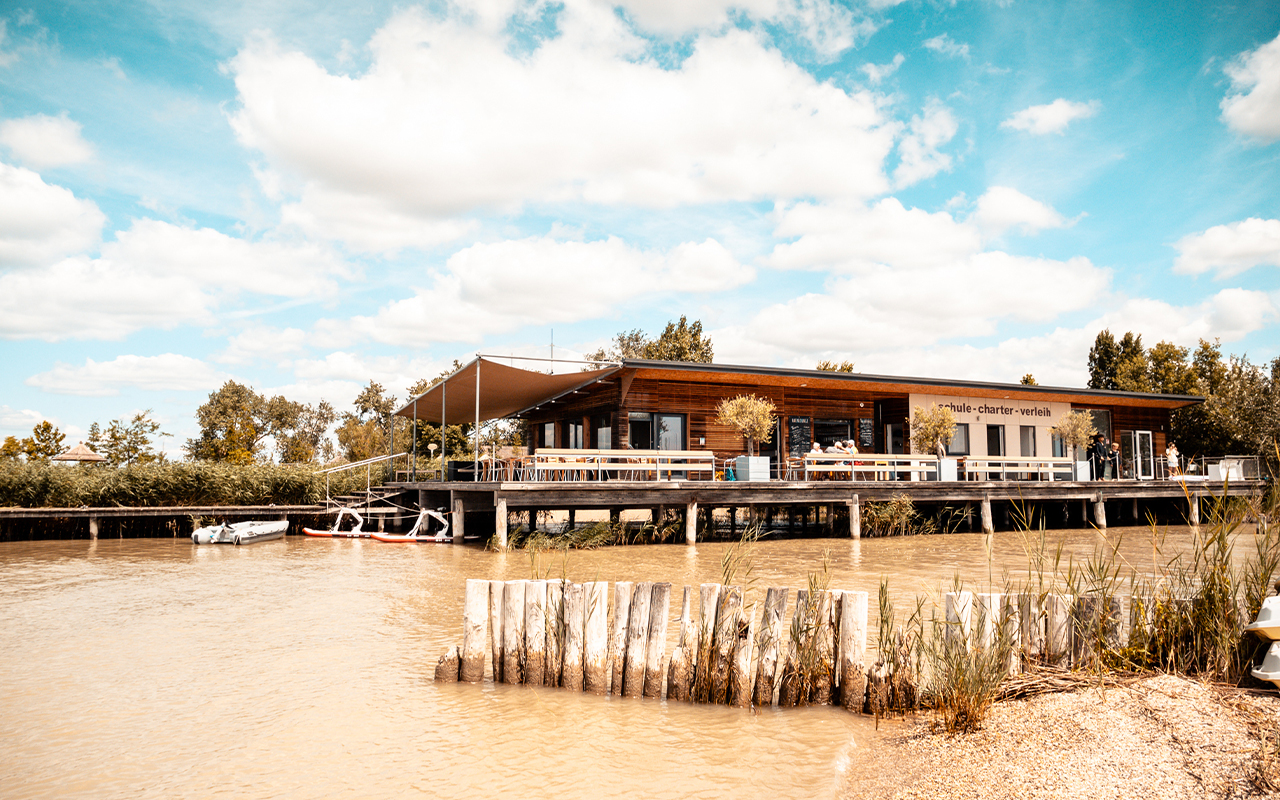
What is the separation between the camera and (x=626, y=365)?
57.4 ft

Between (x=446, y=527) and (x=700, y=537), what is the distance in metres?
5.84

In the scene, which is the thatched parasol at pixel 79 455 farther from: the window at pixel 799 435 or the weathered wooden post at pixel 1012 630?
the weathered wooden post at pixel 1012 630

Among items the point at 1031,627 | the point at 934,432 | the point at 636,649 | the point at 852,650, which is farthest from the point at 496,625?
the point at 934,432

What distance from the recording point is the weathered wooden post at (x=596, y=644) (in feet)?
17.2

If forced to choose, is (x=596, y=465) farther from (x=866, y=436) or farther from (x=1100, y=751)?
(x=1100, y=751)

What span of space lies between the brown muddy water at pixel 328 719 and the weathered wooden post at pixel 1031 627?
1.42ft

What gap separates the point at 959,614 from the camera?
4531 millimetres

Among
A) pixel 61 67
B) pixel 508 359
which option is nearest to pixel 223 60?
pixel 61 67

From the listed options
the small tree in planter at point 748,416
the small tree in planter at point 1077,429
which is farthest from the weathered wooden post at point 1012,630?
the small tree in planter at point 1077,429

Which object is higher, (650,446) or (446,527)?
(650,446)

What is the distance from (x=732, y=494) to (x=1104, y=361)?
37197 mm

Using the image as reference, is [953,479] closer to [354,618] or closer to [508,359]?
[508,359]

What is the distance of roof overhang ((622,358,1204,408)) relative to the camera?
18.7 meters

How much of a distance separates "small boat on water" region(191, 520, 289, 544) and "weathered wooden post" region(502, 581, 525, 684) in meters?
14.3
